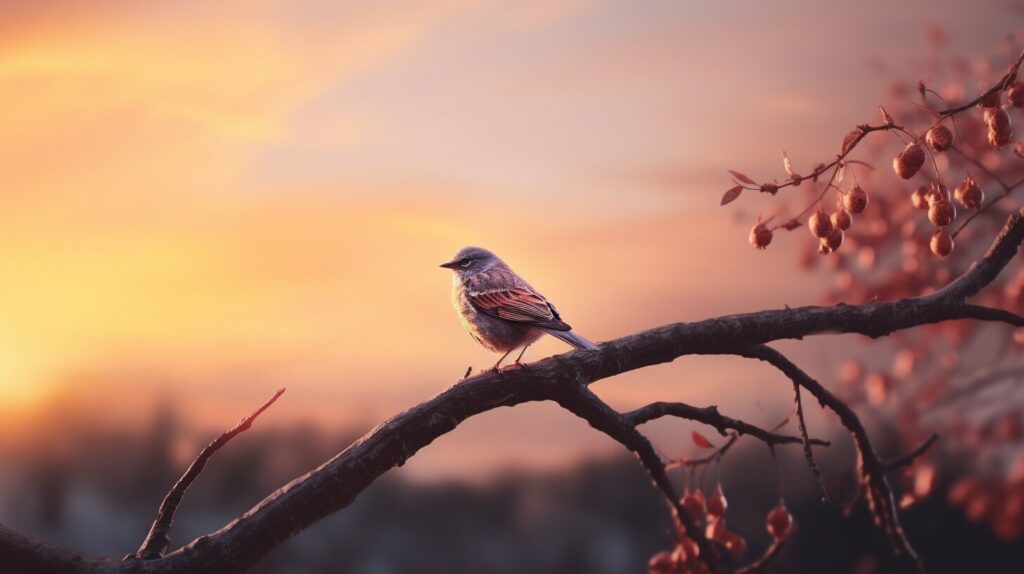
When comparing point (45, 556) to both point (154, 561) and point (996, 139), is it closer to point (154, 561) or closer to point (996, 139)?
point (154, 561)

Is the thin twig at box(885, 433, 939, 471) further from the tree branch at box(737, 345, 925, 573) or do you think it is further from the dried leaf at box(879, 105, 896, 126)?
the dried leaf at box(879, 105, 896, 126)

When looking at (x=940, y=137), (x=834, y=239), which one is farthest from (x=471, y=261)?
(x=940, y=137)

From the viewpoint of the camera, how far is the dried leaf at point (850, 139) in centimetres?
310

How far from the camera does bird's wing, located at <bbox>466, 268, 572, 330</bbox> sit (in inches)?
162

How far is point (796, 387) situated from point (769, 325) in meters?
0.45

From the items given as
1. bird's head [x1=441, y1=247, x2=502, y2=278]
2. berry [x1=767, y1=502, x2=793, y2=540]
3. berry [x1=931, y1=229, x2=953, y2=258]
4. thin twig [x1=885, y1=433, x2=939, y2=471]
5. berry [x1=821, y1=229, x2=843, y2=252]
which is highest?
bird's head [x1=441, y1=247, x2=502, y2=278]

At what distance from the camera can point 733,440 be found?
4172 millimetres

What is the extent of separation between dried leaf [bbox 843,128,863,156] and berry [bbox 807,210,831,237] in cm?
55

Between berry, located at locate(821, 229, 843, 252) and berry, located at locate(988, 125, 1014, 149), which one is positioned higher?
berry, located at locate(988, 125, 1014, 149)

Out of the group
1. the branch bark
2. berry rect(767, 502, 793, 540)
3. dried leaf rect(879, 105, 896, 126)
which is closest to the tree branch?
the branch bark

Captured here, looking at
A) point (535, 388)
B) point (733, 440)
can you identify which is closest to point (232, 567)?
point (535, 388)

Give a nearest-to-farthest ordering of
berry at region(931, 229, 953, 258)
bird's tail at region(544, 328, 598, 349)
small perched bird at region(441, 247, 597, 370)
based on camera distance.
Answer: berry at region(931, 229, 953, 258)
bird's tail at region(544, 328, 598, 349)
small perched bird at region(441, 247, 597, 370)

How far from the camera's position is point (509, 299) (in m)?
4.44

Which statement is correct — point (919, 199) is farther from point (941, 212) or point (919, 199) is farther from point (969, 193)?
point (941, 212)
